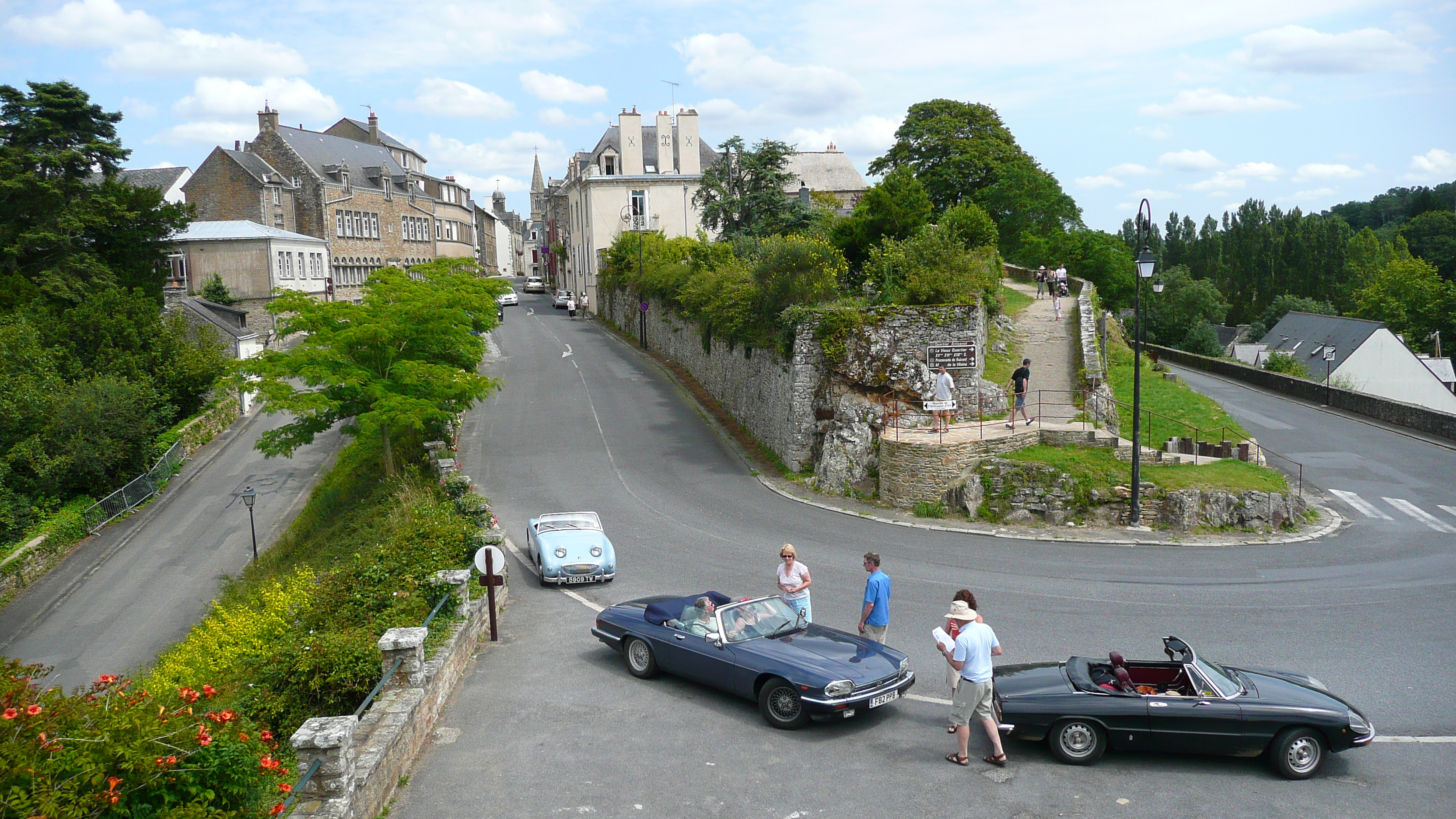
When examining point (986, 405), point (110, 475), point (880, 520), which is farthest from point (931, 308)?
point (110, 475)

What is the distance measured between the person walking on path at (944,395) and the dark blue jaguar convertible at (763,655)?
1224cm

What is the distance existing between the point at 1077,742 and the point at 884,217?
29.3 meters

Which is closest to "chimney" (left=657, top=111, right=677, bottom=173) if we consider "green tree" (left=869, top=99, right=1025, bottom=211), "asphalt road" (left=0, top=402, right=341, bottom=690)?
"green tree" (left=869, top=99, right=1025, bottom=211)

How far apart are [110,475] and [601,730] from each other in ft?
110

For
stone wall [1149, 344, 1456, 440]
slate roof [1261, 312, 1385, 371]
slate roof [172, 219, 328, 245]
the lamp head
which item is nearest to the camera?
the lamp head

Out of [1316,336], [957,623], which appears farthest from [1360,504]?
[1316,336]

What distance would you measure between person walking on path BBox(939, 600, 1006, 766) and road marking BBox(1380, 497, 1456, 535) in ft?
57.8

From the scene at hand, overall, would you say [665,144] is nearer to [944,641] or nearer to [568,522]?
[568,522]

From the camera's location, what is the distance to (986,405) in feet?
82.5

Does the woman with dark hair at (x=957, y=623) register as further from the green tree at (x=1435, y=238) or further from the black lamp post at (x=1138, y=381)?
the green tree at (x=1435, y=238)

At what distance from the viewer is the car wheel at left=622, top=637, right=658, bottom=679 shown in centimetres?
1172

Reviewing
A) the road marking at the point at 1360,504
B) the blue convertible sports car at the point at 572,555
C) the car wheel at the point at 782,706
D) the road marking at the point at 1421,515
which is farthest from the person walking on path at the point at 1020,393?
the car wheel at the point at 782,706

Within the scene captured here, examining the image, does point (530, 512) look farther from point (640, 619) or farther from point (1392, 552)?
point (1392, 552)

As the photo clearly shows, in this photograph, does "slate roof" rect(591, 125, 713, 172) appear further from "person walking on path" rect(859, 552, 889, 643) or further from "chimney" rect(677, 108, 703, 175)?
"person walking on path" rect(859, 552, 889, 643)
